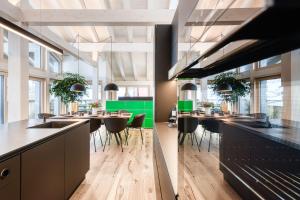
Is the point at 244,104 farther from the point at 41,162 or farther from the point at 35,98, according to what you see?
the point at 35,98

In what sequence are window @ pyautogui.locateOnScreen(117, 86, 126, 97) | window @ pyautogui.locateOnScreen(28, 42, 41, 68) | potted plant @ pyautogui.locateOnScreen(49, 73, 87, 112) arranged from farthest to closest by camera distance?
window @ pyautogui.locateOnScreen(117, 86, 126, 97)
potted plant @ pyautogui.locateOnScreen(49, 73, 87, 112)
window @ pyautogui.locateOnScreen(28, 42, 41, 68)

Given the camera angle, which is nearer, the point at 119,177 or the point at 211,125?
the point at 211,125

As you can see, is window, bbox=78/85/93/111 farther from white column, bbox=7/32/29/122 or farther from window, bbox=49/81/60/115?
white column, bbox=7/32/29/122

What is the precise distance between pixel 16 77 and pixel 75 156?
2.86 meters

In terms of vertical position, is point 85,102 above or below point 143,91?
below

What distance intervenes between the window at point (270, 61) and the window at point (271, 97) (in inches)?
2.0

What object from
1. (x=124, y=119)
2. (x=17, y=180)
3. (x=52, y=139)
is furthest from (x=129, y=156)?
(x=17, y=180)

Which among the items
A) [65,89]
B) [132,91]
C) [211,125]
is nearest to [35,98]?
[65,89]

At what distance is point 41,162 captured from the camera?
2.01 metres

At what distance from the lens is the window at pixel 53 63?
7897 mm

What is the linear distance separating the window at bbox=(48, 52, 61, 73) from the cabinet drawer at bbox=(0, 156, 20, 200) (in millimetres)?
7015

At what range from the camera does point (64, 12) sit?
4566 millimetres

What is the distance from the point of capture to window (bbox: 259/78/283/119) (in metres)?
0.63

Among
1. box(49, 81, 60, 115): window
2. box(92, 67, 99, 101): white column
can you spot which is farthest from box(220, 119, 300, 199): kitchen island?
box(92, 67, 99, 101): white column
